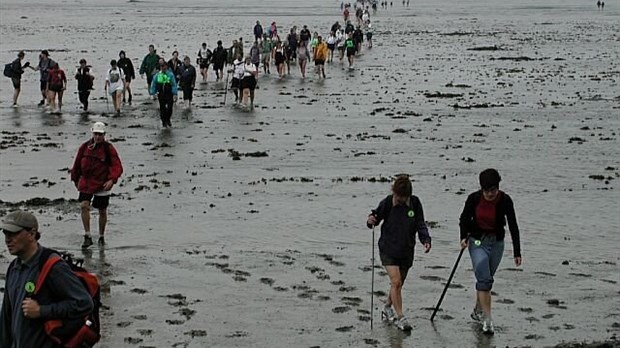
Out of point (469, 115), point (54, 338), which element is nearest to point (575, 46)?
point (469, 115)

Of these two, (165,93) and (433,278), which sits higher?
(165,93)

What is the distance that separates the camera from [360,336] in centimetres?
1242

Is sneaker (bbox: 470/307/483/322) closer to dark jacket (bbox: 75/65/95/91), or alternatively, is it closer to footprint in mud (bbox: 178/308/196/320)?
footprint in mud (bbox: 178/308/196/320)

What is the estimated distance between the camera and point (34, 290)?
24.9 feet

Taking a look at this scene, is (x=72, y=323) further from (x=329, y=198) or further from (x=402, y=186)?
(x=329, y=198)

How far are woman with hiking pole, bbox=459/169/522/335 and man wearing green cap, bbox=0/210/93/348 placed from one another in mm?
5667

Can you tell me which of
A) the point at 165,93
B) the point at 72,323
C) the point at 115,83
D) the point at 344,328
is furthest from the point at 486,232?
the point at 115,83

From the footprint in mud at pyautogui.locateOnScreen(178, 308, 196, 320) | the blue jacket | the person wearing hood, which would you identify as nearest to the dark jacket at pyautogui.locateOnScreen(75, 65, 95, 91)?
the blue jacket

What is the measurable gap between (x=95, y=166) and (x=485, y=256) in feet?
20.4

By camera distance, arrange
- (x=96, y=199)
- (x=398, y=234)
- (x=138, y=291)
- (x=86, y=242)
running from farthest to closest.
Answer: (x=86, y=242), (x=96, y=199), (x=138, y=291), (x=398, y=234)

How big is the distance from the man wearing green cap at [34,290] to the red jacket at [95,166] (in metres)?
8.49

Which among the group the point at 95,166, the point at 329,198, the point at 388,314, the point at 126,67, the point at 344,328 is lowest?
the point at 329,198

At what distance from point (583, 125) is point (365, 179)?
10.5 meters

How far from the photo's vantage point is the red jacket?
16.2 m
